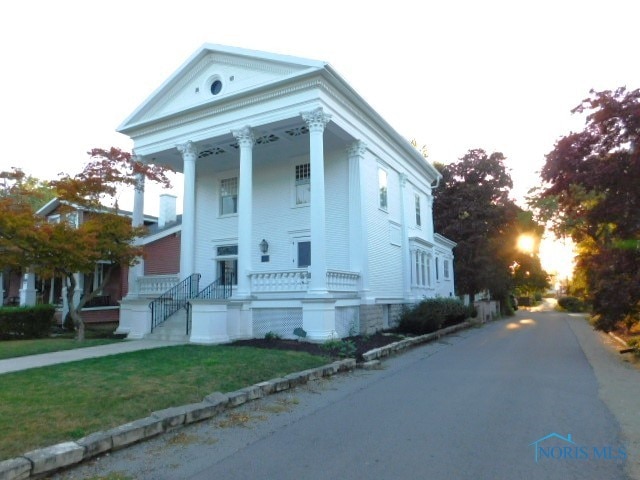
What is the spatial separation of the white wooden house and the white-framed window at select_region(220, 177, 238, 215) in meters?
0.05

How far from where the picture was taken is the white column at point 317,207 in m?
13.8

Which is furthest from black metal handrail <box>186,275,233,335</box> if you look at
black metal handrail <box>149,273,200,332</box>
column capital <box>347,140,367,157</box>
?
column capital <box>347,140,367,157</box>

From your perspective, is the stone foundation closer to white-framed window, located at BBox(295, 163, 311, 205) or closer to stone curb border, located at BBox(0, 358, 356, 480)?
white-framed window, located at BBox(295, 163, 311, 205)

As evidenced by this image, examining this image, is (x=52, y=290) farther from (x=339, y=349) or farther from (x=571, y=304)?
(x=571, y=304)

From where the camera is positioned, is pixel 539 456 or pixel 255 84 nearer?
pixel 539 456

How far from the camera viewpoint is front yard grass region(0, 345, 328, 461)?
5.38 meters

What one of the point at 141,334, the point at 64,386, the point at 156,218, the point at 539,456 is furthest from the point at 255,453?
Answer: the point at 156,218

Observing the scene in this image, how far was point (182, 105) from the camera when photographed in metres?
17.9

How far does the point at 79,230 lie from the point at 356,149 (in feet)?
30.7

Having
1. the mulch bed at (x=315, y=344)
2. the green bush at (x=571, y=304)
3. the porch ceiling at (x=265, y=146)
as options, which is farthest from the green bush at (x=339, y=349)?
the green bush at (x=571, y=304)

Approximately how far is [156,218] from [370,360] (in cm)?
1905

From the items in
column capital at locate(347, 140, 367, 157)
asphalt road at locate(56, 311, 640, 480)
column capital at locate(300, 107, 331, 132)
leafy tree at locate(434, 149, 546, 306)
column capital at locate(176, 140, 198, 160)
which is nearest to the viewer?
asphalt road at locate(56, 311, 640, 480)

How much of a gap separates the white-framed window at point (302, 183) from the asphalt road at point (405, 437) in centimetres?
987

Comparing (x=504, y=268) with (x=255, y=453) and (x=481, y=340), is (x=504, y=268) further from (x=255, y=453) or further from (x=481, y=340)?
(x=255, y=453)
